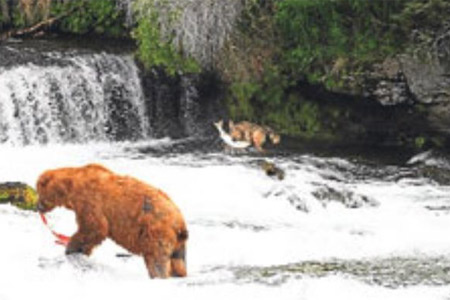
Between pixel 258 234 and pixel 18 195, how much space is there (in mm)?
2498

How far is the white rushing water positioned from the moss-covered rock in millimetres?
325

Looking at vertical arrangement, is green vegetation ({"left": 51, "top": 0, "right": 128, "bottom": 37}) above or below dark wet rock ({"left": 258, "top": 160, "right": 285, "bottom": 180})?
above

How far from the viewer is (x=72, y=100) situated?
596 inches

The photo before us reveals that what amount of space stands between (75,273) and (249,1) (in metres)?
9.00

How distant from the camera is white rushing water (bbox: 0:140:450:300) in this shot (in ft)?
19.8

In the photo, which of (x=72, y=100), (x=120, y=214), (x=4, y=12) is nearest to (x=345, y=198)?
(x=120, y=214)

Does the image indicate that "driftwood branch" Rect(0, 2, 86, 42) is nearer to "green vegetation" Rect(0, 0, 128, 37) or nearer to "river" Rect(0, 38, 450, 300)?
"green vegetation" Rect(0, 0, 128, 37)

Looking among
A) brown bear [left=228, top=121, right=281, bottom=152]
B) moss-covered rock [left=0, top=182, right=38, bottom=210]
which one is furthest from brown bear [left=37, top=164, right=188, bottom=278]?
brown bear [left=228, top=121, right=281, bottom=152]

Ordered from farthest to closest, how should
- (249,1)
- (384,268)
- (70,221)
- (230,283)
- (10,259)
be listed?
(249,1)
(70,221)
(384,268)
(10,259)
(230,283)

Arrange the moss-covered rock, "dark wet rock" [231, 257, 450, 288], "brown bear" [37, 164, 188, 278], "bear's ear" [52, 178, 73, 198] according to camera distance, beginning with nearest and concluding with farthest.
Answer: "brown bear" [37, 164, 188, 278] → "bear's ear" [52, 178, 73, 198] → "dark wet rock" [231, 257, 450, 288] → the moss-covered rock

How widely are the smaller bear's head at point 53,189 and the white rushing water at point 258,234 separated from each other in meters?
0.42

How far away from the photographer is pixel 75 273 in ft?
20.1

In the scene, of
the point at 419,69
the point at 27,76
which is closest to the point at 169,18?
the point at 27,76

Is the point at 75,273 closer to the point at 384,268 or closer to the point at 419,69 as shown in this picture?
the point at 384,268
